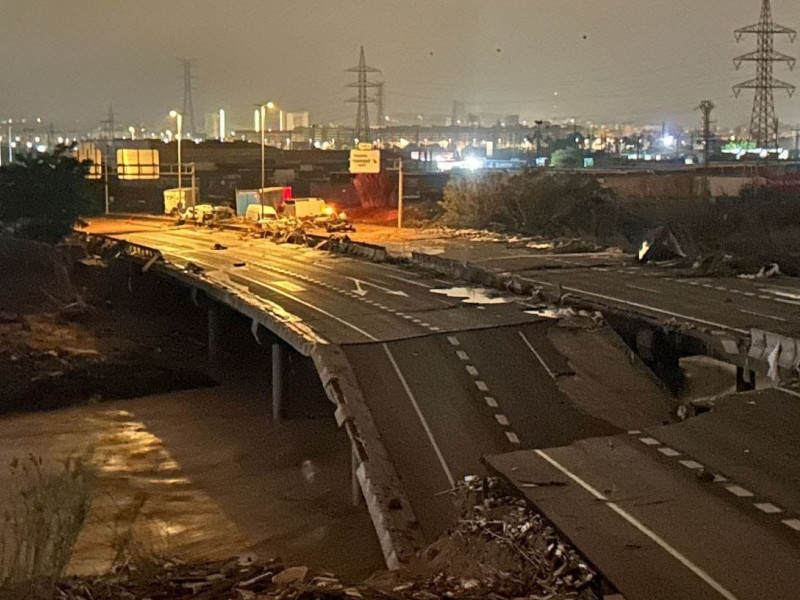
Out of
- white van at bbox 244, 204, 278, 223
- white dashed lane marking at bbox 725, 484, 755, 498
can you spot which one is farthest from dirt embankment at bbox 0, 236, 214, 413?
white dashed lane marking at bbox 725, 484, 755, 498

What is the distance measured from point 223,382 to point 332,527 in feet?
52.1

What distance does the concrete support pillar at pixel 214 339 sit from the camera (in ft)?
125

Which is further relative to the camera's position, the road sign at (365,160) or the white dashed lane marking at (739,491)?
the road sign at (365,160)

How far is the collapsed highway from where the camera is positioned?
16.3 m

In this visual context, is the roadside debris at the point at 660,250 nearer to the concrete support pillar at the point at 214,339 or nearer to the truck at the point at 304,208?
the concrete support pillar at the point at 214,339

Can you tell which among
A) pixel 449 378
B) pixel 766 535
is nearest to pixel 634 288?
pixel 449 378

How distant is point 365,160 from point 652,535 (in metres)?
54.4

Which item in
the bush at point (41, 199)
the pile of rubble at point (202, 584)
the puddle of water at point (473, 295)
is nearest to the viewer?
the pile of rubble at point (202, 584)

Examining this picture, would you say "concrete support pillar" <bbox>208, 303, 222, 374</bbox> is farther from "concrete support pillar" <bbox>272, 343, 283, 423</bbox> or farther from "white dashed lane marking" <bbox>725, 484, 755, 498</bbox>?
"white dashed lane marking" <bbox>725, 484, 755, 498</bbox>

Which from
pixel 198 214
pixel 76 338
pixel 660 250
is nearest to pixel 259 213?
pixel 198 214

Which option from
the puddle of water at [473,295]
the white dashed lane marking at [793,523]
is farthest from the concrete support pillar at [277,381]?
the white dashed lane marking at [793,523]

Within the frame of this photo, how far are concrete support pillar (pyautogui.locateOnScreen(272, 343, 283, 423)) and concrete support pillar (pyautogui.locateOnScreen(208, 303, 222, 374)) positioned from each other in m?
8.04

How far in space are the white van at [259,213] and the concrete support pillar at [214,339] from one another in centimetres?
1949

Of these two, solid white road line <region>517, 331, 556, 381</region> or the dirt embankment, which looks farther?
the dirt embankment
